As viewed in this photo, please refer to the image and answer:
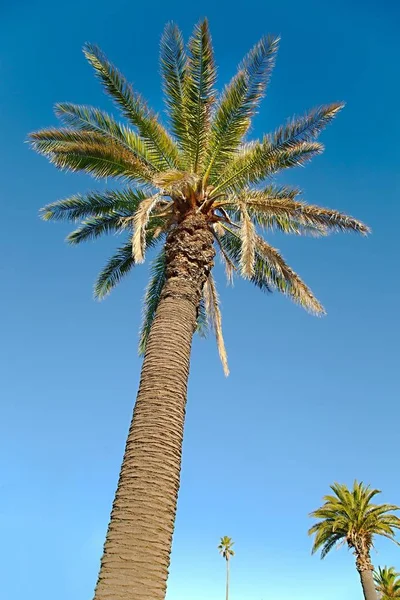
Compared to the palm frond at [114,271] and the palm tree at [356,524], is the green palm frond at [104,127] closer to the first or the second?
the palm frond at [114,271]

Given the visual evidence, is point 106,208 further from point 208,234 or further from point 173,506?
point 173,506

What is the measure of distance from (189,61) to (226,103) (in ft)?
3.88

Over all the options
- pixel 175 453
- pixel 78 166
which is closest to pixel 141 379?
pixel 175 453

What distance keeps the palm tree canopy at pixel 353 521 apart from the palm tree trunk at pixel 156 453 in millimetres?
24802

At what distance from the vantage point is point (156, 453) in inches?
282

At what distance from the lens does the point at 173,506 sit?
7000 mm

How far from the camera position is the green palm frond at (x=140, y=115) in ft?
35.9

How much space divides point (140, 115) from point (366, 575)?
2752 centimetres

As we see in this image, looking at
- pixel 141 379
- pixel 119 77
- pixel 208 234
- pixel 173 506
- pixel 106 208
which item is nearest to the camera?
pixel 173 506

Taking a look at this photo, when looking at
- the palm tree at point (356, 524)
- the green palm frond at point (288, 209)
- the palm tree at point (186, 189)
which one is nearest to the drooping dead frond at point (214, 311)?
the palm tree at point (186, 189)

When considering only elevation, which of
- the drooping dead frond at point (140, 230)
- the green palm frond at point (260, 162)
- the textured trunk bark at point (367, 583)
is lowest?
the drooping dead frond at point (140, 230)

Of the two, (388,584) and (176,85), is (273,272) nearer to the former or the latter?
(176,85)

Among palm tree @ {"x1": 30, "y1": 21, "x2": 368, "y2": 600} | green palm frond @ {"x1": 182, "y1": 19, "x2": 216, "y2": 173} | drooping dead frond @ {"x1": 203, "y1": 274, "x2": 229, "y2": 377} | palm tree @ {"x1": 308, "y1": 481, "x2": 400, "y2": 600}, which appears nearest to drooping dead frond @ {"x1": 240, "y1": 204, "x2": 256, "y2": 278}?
palm tree @ {"x1": 30, "y1": 21, "x2": 368, "y2": 600}

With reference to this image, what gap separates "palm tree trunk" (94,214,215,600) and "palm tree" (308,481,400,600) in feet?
81.2
